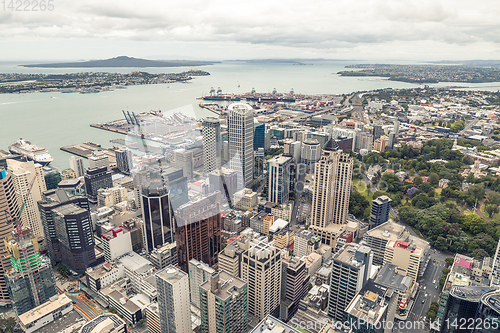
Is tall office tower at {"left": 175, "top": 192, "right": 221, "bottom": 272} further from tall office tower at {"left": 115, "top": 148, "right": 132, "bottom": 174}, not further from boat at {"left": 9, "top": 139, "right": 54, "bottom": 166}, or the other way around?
boat at {"left": 9, "top": 139, "right": 54, "bottom": 166}

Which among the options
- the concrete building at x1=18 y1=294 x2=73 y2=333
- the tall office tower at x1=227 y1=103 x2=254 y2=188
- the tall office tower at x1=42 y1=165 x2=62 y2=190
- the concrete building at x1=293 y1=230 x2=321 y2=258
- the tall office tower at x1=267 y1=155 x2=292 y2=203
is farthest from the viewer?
the tall office tower at x1=42 y1=165 x2=62 y2=190

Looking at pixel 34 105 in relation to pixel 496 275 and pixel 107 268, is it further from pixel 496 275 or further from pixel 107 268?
pixel 496 275

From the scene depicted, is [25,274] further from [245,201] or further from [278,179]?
[278,179]

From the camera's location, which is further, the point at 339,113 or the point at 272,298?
the point at 339,113

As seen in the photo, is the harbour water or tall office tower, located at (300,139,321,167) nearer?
tall office tower, located at (300,139,321,167)

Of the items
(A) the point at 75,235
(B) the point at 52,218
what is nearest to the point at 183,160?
(A) the point at 75,235

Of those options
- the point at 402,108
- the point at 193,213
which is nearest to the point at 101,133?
the point at 193,213

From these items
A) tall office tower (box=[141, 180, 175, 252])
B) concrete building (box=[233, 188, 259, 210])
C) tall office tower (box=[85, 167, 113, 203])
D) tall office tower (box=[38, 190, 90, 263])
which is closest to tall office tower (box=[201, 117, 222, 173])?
concrete building (box=[233, 188, 259, 210])
